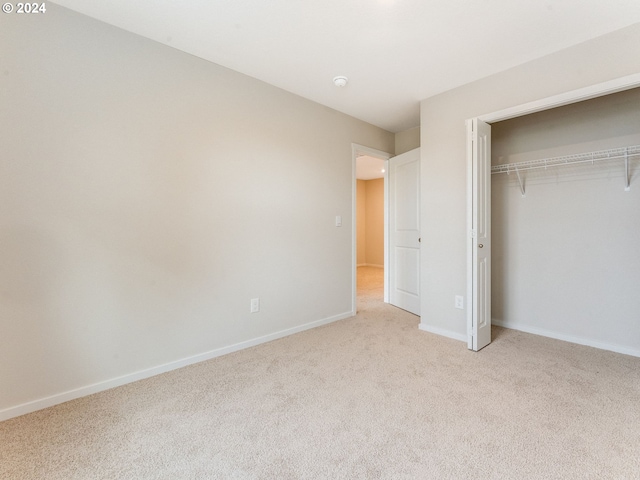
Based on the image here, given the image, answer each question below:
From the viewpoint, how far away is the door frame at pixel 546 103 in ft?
6.44

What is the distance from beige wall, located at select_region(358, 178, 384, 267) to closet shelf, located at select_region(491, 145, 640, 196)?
4.59 meters

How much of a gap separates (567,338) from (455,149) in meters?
2.09

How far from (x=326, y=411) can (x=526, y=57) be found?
2.97m

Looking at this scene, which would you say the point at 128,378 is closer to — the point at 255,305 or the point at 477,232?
the point at 255,305

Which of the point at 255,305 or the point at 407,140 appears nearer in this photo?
the point at 255,305

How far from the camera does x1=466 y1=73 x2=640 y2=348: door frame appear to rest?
1962 mm

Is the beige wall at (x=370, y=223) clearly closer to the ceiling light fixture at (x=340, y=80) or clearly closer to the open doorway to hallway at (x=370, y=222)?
the open doorway to hallway at (x=370, y=222)

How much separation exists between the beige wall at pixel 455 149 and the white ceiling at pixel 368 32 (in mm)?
125

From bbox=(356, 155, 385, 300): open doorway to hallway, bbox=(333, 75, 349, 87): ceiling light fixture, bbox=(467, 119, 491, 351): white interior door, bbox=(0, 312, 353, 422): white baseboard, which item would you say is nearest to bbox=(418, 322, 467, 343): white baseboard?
bbox=(467, 119, 491, 351): white interior door

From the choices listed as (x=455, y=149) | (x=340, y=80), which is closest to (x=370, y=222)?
(x=455, y=149)

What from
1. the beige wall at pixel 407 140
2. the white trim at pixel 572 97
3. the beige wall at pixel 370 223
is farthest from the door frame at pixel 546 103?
the beige wall at pixel 370 223

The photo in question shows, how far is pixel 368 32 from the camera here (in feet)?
6.61

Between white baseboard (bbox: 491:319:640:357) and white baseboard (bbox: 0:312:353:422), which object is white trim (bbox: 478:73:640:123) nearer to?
white baseboard (bbox: 491:319:640:357)

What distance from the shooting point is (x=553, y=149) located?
9.38 feet
